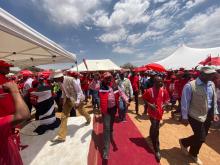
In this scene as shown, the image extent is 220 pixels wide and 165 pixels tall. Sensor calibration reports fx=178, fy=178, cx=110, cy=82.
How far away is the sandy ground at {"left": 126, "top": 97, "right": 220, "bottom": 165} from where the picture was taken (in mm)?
4191

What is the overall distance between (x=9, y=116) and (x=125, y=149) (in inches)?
152

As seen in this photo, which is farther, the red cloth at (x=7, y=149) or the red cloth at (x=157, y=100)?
the red cloth at (x=157, y=100)

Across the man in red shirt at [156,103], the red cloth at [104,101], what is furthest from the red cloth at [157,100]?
the red cloth at [104,101]

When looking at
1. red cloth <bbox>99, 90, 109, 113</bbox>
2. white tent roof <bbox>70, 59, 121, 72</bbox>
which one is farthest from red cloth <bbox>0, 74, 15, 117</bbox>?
white tent roof <bbox>70, 59, 121, 72</bbox>

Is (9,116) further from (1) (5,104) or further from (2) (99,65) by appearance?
(2) (99,65)

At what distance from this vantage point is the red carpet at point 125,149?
4113mm

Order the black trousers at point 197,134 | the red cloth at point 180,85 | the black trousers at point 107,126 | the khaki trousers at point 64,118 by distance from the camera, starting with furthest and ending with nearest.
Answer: the red cloth at point 180,85
the khaki trousers at point 64,118
the black trousers at point 107,126
the black trousers at point 197,134

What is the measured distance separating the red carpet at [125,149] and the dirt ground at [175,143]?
0.30m

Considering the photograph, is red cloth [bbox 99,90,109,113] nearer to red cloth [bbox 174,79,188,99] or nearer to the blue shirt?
the blue shirt

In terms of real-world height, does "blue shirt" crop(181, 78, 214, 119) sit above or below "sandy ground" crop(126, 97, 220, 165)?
above

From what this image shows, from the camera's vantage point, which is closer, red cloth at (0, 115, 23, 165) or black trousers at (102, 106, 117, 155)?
red cloth at (0, 115, 23, 165)

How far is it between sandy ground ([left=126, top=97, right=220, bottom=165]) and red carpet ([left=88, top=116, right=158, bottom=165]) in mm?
303

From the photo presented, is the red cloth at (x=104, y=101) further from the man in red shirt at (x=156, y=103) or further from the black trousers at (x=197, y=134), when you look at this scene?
the black trousers at (x=197, y=134)

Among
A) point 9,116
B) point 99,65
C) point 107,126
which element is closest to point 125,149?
point 107,126
